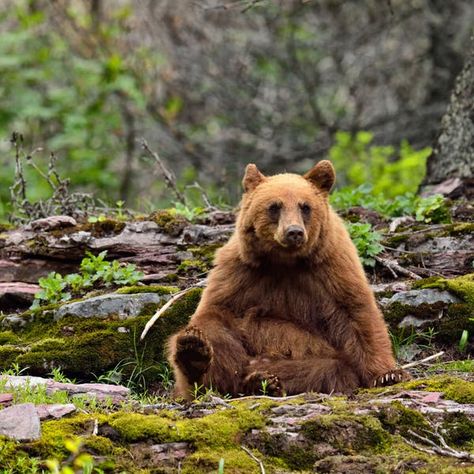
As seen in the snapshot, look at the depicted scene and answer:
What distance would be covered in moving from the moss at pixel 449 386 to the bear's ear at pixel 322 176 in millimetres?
1690

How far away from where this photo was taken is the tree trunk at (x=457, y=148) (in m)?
10.0

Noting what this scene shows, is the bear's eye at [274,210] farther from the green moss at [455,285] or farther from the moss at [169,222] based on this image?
the moss at [169,222]

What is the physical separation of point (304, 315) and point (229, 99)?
Result: 9887mm

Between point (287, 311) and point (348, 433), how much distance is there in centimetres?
182

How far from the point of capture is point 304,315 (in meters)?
6.51

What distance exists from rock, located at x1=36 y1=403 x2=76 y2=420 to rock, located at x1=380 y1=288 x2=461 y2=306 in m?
3.04

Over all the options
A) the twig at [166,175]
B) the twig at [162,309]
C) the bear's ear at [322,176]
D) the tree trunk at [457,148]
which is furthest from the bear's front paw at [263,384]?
the tree trunk at [457,148]

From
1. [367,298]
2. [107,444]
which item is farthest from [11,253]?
[107,444]

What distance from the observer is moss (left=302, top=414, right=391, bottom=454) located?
4734mm

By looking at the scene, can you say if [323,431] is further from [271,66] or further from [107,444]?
[271,66]

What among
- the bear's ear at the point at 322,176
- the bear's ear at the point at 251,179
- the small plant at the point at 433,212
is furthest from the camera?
the small plant at the point at 433,212

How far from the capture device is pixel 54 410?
4953mm

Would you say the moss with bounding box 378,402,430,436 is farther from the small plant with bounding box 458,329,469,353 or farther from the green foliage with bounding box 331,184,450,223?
the green foliage with bounding box 331,184,450,223

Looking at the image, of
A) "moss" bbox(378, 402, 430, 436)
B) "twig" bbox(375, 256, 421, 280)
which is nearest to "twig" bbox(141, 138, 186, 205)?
"twig" bbox(375, 256, 421, 280)
